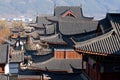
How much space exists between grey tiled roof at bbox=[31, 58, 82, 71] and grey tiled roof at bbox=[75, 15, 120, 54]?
1456 centimetres

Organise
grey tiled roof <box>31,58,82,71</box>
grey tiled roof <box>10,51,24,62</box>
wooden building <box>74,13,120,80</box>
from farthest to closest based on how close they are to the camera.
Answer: grey tiled roof <box>10,51,24,62</box>
grey tiled roof <box>31,58,82,71</box>
wooden building <box>74,13,120,80</box>

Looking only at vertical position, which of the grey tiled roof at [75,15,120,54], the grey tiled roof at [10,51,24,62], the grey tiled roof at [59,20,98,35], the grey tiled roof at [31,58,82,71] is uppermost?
the grey tiled roof at [59,20,98,35]

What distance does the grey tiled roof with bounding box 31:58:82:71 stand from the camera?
34.6 meters

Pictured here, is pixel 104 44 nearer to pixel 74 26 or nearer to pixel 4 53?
pixel 74 26

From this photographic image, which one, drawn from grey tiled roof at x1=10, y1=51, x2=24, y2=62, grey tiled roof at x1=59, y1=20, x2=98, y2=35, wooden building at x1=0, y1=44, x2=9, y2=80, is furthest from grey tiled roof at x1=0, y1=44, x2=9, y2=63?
grey tiled roof at x1=59, y1=20, x2=98, y2=35

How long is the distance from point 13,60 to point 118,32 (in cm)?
2503

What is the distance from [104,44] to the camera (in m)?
Answer: 19.3

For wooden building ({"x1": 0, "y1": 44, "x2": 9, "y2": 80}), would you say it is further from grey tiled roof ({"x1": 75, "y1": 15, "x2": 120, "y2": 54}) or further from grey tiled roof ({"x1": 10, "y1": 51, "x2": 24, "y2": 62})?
grey tiled roof ({"x1": 75, "y1": 15, "x2": 120, "y2": 54})

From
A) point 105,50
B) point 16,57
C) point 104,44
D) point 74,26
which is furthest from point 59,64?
point 105,50

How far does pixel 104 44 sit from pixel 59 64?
53.2 feet

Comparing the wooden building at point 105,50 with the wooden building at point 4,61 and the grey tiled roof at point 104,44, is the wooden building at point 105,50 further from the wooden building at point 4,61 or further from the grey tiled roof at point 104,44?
the wooden building at point 4,61

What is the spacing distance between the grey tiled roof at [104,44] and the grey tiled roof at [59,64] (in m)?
14.6

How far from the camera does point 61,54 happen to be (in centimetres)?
3484

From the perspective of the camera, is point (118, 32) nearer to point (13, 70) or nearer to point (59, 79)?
point (59, 79)
